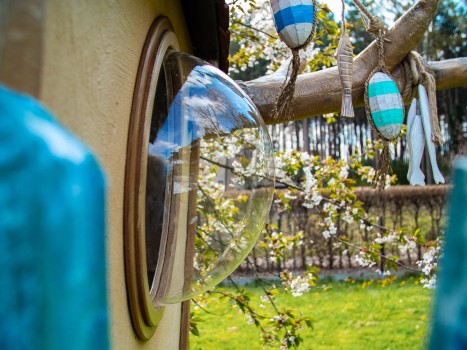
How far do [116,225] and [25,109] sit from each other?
2.87ft

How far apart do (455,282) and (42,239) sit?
28 cm

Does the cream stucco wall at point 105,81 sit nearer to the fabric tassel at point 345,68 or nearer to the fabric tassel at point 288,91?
the fabric tassel at point 288,91

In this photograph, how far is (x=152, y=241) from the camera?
1696mm

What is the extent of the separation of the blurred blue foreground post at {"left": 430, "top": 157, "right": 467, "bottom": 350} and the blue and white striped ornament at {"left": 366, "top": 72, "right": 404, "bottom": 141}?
1935 mm

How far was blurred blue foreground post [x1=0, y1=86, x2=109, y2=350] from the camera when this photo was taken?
1.19 ft

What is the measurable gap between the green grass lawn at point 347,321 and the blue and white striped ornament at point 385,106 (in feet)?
9.76

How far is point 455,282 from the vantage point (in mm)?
365

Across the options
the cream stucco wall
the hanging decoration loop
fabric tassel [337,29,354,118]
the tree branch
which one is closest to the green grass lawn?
Result: the tree branch

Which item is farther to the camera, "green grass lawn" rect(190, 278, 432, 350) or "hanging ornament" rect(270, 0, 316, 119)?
"green grass lawn" rect(190, 278, 432, 350)

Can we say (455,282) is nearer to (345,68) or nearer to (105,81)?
(105,81)

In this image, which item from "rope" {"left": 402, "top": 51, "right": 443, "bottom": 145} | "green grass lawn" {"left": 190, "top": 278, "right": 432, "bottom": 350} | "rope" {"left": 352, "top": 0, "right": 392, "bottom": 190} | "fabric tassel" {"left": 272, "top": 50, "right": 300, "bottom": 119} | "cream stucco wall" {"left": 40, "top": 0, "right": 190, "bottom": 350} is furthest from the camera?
"green grass lawn" {"left": 190, "top": 278, "right": 432, "bottom": 350}

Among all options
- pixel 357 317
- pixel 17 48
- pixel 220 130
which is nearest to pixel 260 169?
pixel 220 130

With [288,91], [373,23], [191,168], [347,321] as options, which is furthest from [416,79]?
[347,321]

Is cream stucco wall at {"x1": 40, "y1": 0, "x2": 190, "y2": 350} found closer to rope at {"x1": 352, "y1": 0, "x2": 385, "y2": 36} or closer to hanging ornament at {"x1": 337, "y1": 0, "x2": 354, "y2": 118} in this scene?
hanging ornament at {"x1": 337, "y1": 0, "x2": 354, "y2": 118}
